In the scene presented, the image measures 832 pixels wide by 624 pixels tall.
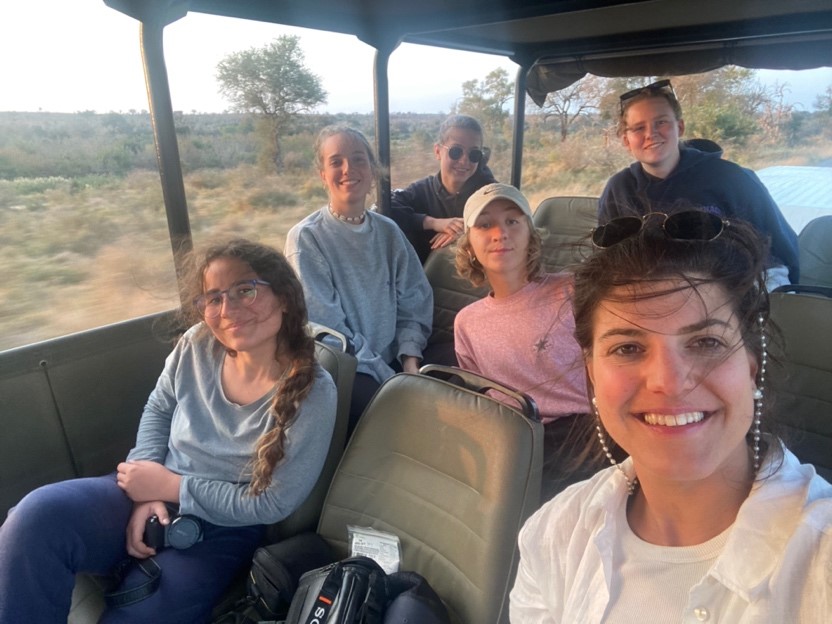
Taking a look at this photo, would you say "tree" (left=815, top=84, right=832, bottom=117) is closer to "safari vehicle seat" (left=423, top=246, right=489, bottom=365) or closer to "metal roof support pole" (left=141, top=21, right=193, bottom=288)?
"safari vehicle seat" (left=423, top=246, right=489, bottom=365)

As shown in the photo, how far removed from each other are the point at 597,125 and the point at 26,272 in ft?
12.7

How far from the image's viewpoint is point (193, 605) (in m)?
1.44

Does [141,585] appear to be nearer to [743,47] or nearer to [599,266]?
[599,266]

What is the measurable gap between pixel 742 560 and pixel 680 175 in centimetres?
231

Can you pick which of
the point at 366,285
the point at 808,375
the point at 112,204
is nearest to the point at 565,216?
the point at 366,285

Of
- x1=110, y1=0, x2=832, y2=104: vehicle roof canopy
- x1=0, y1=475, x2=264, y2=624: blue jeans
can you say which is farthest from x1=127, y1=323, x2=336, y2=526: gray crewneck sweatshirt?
x1=110, y1=0, x2=832, y2=104: vehicle roof canopy

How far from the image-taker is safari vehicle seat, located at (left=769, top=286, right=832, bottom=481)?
1.65 meters

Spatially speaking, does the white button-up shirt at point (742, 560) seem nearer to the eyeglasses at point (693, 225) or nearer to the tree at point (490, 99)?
the eyeglasses at point (693, 225)

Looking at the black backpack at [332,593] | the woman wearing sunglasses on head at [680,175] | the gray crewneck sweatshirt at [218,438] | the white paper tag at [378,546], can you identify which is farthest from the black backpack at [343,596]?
the woman wearing sunglasses on head at [680,175]

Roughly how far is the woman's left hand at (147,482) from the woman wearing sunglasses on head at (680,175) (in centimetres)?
204

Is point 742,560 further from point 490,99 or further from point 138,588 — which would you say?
point 490,99

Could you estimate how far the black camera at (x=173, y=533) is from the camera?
1515mm

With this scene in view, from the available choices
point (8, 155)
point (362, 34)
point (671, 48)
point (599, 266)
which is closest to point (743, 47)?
point (671, 48)

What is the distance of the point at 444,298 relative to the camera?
289 cm
